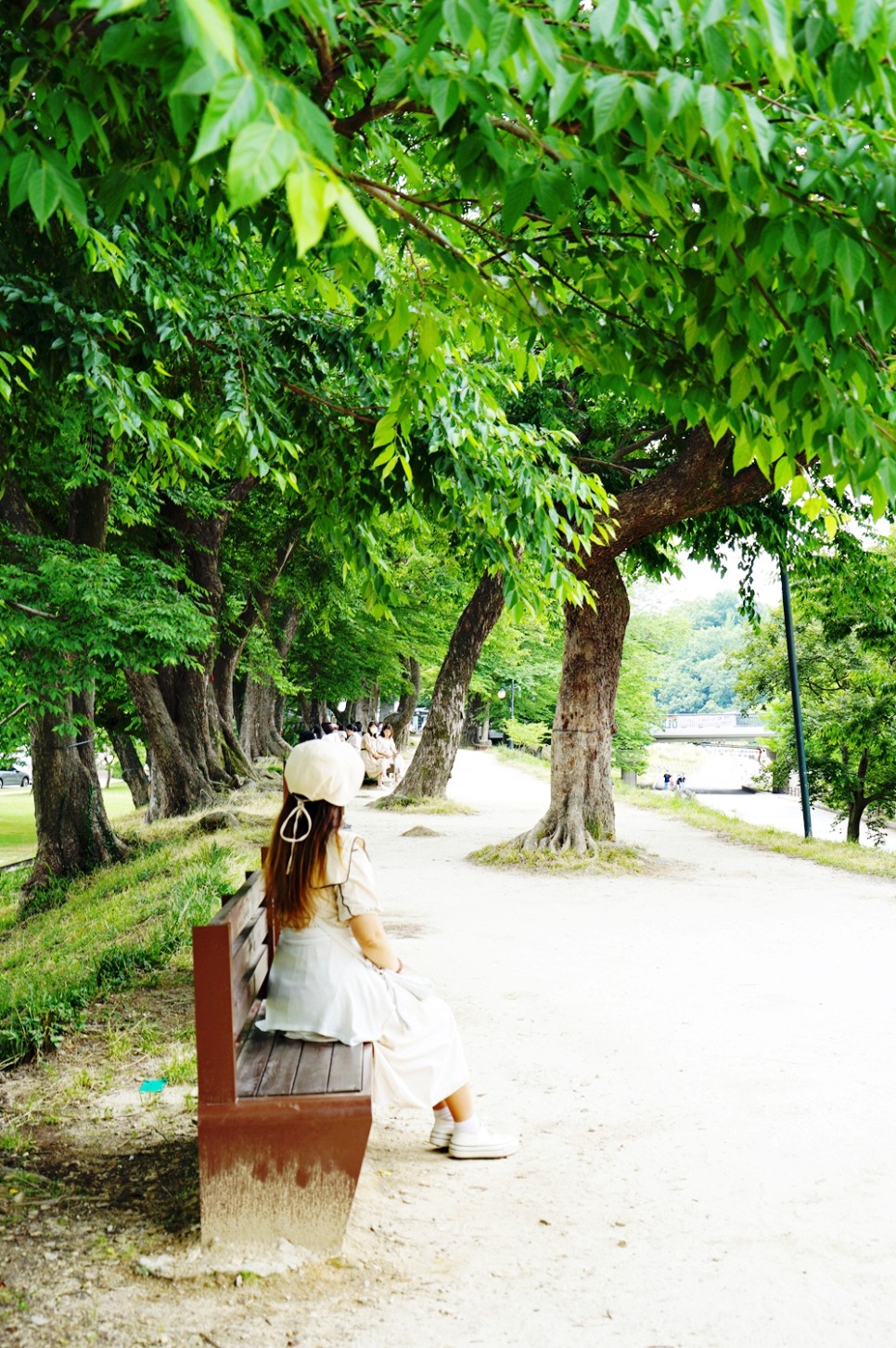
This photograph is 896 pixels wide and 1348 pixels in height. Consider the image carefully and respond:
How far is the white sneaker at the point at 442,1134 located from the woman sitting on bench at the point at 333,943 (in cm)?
36

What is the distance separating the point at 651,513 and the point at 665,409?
928 centimetres

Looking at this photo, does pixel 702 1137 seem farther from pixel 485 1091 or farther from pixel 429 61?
pixel 429 61

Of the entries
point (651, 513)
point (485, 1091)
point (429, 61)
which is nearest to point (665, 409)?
point (429, 61)

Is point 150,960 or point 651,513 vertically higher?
point 651,513

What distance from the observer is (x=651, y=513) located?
13.0 meters

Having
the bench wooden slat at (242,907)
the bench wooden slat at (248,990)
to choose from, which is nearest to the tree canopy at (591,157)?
the bench wooden slat at (242,907)

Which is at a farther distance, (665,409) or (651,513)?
(651,513)

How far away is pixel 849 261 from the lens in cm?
268

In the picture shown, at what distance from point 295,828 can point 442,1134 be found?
1490mm

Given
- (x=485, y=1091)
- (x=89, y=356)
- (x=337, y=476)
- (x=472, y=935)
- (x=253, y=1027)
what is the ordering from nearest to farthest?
(x=253, y=1027) < (x=485, y=1091) < (x=89, y=356) < (x=337, y=476) < (x=472, y=935)

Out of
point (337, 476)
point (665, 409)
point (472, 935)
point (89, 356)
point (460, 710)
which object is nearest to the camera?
point (665, 409)

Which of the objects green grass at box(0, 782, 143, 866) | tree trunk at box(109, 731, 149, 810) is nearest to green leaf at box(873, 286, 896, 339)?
green grass at box(0, 782, 143, 866)

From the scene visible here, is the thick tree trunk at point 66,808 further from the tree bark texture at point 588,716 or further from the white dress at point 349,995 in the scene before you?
the white dress at point 349,995

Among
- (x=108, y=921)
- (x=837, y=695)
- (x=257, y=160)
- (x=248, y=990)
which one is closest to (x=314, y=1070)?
(x=248, y=990)
